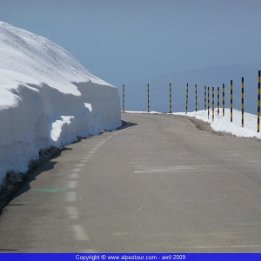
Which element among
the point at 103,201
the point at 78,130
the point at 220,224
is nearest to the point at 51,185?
the point at 103,201

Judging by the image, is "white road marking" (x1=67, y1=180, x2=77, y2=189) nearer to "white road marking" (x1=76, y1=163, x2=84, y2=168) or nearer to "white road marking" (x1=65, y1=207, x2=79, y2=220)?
"white road marking" (x1=65, y1=207, x2=79, y2=220)

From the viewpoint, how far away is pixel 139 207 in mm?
8758

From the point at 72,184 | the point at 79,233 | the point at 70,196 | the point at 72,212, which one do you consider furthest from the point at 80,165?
the point at 79,233

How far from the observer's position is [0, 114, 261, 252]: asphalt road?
672cm

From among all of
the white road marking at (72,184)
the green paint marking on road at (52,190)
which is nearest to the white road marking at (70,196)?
the green paint marking on road at (52,190)

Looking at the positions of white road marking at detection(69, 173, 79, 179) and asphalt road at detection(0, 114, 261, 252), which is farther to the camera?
white road marking at detection(69, 173, 79, 179)

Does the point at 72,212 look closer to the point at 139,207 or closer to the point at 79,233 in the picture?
the point at 139,207

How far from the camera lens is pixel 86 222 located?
7840 millimetres
